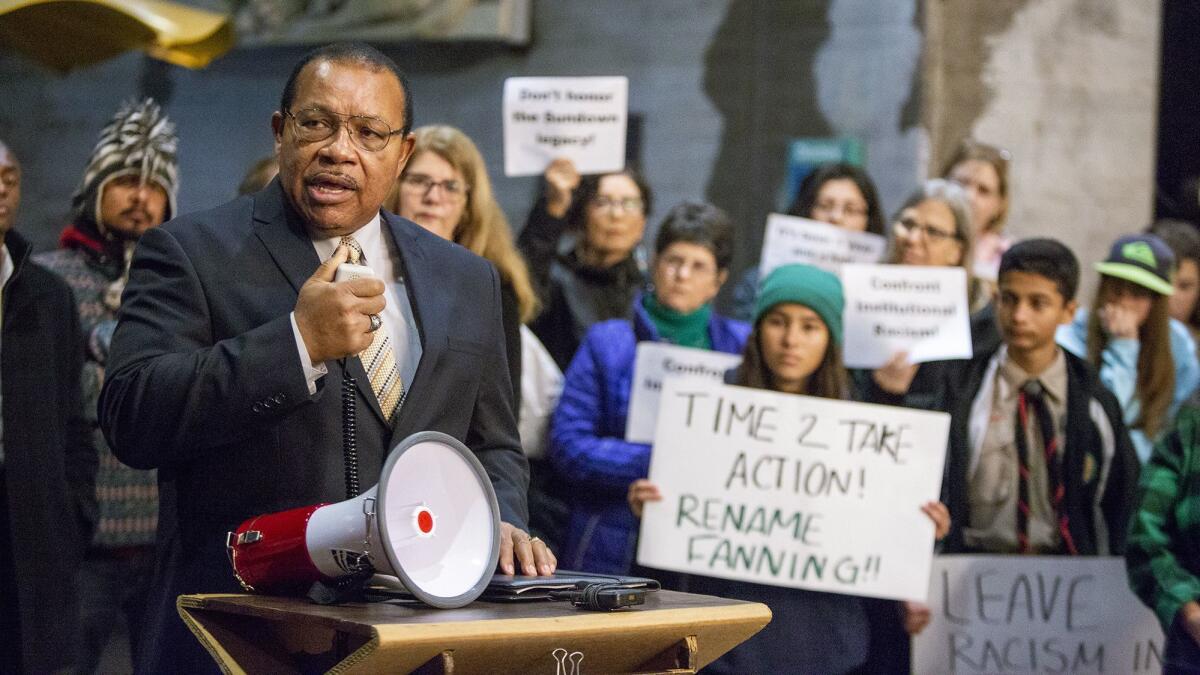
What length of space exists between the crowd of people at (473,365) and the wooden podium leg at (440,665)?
1.44ft

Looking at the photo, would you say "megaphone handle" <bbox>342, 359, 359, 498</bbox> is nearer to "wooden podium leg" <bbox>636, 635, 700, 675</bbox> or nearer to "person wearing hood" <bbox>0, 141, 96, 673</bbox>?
"wooden podium leg" <bbox>636, 635, 700, 675</bbox>

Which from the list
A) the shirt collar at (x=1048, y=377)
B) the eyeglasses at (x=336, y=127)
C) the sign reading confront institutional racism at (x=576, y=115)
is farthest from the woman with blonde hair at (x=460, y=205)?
the eyeglasses at (x=336, y=127)

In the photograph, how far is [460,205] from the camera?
500 cm

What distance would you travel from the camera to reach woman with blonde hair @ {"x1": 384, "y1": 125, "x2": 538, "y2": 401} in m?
4.91

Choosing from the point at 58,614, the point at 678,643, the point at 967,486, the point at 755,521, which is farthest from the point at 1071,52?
the point at 678,643

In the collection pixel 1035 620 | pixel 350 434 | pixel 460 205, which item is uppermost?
pixel 460 205

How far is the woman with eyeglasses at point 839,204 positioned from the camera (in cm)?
615

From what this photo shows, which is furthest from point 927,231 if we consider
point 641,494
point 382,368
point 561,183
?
point 382,368

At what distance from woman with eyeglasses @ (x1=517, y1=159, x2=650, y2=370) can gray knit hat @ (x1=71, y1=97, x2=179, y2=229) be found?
1526 mm

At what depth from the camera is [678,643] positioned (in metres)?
2.35

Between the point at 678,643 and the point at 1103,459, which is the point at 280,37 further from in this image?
the point at 678,643

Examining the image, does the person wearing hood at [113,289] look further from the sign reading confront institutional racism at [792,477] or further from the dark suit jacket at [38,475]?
the sign reading confront institutional racism at [792,477]

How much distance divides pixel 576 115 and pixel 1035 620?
2635 mm

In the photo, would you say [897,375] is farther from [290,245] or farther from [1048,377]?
[290,245]
